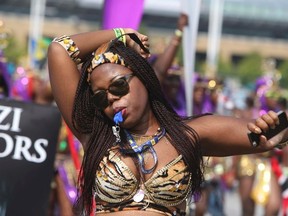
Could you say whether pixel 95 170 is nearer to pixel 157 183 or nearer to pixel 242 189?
pixel 157 183

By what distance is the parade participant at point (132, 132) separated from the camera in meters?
3.42

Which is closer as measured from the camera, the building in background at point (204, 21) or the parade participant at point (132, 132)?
the parade participant at point (132, 132)

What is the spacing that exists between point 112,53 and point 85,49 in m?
0.26

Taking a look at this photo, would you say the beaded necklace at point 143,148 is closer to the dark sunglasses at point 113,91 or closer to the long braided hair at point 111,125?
the long braided hair at point 111,125

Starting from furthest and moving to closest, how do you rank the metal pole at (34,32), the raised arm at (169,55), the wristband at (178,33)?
the metal pole at (34,32)
the wristband at (178,33)
the raised arm at (169,55)

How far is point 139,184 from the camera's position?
3.46m

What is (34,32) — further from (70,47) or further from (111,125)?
(111,125)

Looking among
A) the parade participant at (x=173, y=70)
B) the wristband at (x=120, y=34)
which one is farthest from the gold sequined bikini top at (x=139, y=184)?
the parade participant at (x=173, y=70)

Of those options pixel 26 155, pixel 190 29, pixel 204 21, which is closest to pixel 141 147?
pixel 26 155

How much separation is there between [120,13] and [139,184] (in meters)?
2.89

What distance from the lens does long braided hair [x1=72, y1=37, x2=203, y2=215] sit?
3498 mm

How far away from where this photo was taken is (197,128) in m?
3.58

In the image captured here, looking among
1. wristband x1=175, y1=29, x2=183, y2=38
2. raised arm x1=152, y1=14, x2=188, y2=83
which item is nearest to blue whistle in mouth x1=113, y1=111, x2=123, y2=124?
raised arm x1=152, y1=14, x2=188, y2=83

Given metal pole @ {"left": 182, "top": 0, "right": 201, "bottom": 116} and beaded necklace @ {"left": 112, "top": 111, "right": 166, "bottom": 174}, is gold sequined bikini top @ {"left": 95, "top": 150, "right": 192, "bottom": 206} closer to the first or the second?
beaded necklace @ {"left": 112, "top": 111, "right": 166, "bottom": 174}
